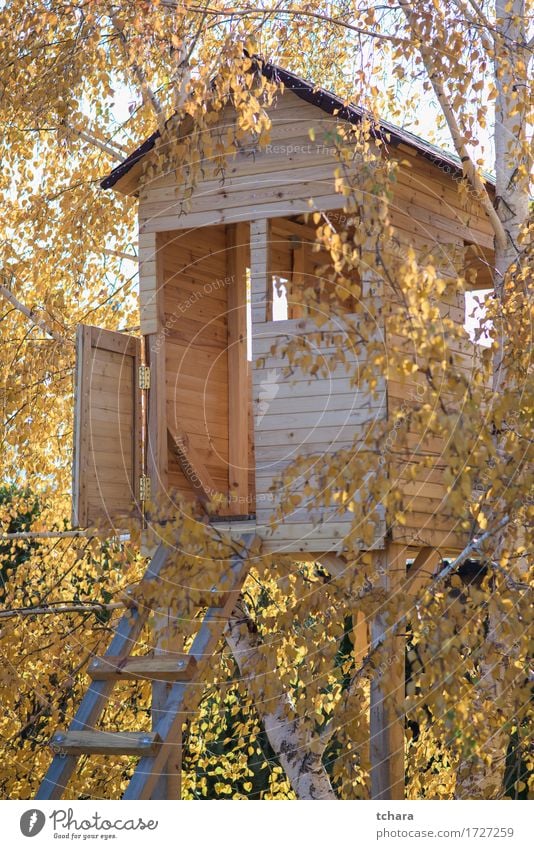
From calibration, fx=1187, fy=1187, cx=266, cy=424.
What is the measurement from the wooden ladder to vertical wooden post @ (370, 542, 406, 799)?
872 millimetres

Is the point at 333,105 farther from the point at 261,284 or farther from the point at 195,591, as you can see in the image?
the point at 195,591

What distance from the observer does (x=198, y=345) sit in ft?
29.7

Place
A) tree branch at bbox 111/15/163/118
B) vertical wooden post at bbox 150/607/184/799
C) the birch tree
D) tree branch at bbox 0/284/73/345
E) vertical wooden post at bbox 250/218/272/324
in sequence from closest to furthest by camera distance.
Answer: the birch tree < vertical wooden post at bbox 250/218/272/324 < vertical wooden post at bbox 150/607/184/799 < tree branch at bbox 111/15/163/118 < tree branch at bbox 0/284/73/345

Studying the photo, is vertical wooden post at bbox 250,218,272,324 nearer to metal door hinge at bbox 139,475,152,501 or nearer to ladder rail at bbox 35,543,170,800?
metal door hinge at bbox 139,475,152,501

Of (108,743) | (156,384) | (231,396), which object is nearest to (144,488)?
(156,384)

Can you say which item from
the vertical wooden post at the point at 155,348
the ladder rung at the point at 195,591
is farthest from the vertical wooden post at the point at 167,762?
the vertical wooden post at the point at 155,348

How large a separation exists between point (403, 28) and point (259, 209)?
1.47 meters

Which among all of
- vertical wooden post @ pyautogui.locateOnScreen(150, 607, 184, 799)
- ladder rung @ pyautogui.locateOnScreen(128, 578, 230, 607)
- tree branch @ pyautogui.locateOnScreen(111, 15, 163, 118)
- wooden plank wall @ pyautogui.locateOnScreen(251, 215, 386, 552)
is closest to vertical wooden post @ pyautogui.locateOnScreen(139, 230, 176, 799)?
vertical wooden post @ pyautogui.locateOnScreen(150, 607, 184, 799)

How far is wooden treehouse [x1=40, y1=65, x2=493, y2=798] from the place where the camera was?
23.7 feet

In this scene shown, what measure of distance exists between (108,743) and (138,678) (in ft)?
1.43

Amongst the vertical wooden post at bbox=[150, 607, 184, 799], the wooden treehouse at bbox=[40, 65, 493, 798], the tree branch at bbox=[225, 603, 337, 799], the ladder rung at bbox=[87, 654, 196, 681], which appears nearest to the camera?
the ladder rung at bbox=[87, 654, 196, 681]

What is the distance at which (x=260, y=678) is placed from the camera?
6773 millimetres
